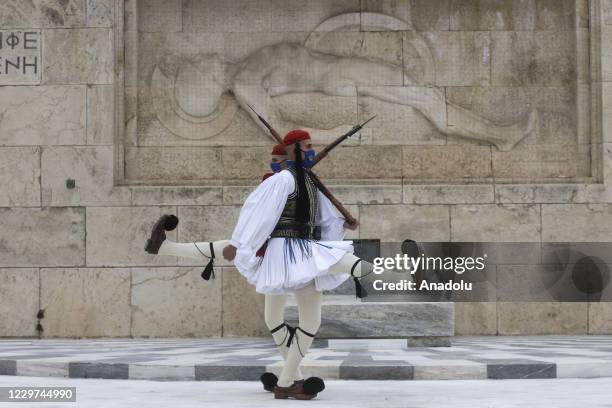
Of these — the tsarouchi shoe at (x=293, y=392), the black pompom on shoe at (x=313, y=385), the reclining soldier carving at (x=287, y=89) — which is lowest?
the tsarouchi shoe at (x=293, y=392)

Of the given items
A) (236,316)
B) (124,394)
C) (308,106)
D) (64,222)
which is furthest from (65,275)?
(124,394)

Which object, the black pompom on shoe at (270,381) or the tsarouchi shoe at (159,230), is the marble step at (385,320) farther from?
the tsarouchi shoe at (159,230)

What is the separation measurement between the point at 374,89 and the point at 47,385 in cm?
732

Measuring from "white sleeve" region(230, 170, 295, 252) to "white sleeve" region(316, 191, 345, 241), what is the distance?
36 cm

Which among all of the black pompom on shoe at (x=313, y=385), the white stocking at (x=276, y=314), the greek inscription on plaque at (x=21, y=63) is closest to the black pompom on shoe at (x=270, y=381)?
the white stocking at (x=276, y=314)

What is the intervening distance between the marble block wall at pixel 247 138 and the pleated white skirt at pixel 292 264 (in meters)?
6.49

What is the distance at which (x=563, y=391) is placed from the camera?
7.52m

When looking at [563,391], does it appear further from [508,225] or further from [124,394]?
[508,225]

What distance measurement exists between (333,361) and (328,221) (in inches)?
73.0

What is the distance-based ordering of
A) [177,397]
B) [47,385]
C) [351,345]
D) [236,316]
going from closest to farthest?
1. [177,397]
2. [47,385]
3. [351,345]
4. [236,316]

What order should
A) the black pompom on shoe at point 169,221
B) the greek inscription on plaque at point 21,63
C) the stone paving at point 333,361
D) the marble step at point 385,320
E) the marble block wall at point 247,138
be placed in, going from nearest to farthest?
the black pompom on shoe at point 169,221
the stone paving at point 333,361
the marble step at point 385,320
the marble block wall at point 247,138
the greek inscription on plaque at point 21,63

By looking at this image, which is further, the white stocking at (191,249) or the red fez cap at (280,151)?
the red fez cap at (280,151)

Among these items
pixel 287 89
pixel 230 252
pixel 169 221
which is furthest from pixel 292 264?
pixel 287 89

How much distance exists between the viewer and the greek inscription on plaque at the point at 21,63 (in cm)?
1415
